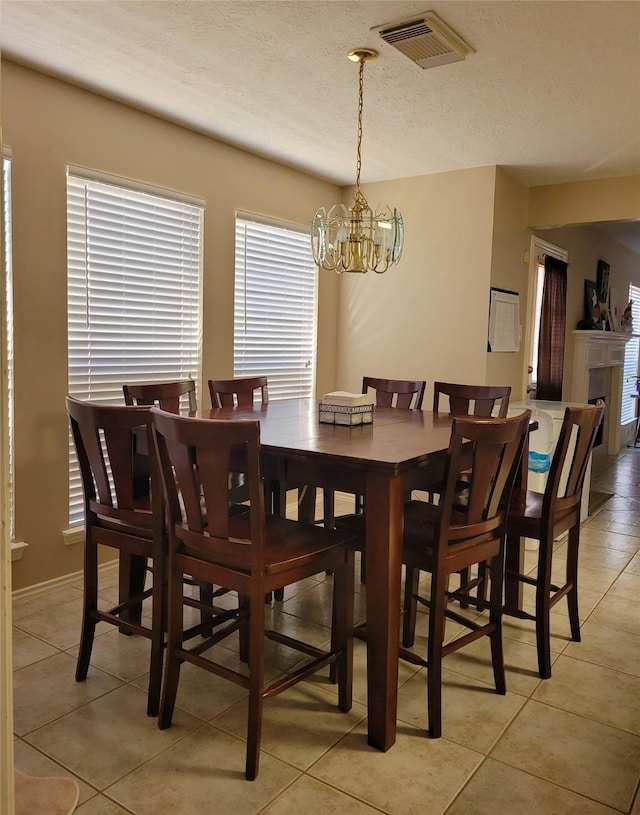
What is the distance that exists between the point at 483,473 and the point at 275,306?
289 cm

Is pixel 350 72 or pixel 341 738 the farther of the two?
pixel 350 72

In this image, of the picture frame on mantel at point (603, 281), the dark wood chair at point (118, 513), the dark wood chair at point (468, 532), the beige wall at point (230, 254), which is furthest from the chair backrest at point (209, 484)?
the picture frame on mantel at point (603, 281)

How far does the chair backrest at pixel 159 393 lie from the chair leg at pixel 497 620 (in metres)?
1.71

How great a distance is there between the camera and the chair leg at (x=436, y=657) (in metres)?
2.14

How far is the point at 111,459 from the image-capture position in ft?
7.56

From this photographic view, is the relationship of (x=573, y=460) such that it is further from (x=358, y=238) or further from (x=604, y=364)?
(x=604, y=364)

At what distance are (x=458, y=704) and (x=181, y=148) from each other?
3.31 m

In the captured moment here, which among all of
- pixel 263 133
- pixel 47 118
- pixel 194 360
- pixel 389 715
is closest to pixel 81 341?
pixel 194 360

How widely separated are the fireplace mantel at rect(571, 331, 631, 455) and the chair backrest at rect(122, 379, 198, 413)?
4.82 m

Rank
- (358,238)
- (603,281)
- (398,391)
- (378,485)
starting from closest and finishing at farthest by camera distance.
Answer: (378,485) < (358,238) < (398,391) < (603,281)

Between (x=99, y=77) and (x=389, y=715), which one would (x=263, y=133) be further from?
(x=389, y=715)

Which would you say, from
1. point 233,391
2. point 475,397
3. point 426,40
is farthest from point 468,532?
point 426,40

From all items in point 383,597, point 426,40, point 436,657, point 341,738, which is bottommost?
point 341,738

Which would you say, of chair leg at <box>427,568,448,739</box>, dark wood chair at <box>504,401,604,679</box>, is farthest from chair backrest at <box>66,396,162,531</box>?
dark wood chair at <box>504,401,604,679</box>
